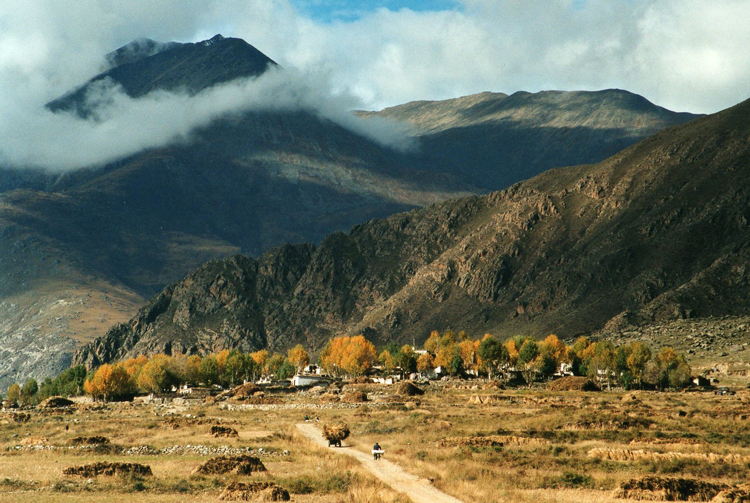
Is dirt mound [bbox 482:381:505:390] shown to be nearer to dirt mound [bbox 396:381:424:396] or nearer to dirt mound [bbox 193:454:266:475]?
dirt mound [bbox 396:381:424:396]

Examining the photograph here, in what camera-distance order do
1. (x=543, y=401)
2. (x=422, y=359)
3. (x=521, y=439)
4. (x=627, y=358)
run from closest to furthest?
(x=521, y=439) → (x=543, y=401) → (x=627, y=358) → (x=422, y=359)

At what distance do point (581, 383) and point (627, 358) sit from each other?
52.7 ft

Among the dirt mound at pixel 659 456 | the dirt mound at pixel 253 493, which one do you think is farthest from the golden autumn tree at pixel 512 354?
the dirt mound at pixel 253 493

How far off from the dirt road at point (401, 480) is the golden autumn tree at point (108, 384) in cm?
11563

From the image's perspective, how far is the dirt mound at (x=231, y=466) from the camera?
167ft

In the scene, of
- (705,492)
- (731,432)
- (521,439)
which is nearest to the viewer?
(705,492)

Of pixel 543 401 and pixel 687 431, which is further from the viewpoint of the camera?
pixel 543 401

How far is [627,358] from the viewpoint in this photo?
146 meters

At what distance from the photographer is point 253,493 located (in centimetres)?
4369

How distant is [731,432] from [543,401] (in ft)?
117

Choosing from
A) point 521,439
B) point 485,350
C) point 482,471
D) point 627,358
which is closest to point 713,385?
point 627,358

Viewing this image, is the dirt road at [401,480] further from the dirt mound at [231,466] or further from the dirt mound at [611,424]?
the dirt mound at [611,424]

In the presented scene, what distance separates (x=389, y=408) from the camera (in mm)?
100188

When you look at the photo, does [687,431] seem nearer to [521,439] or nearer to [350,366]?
[521,439]
